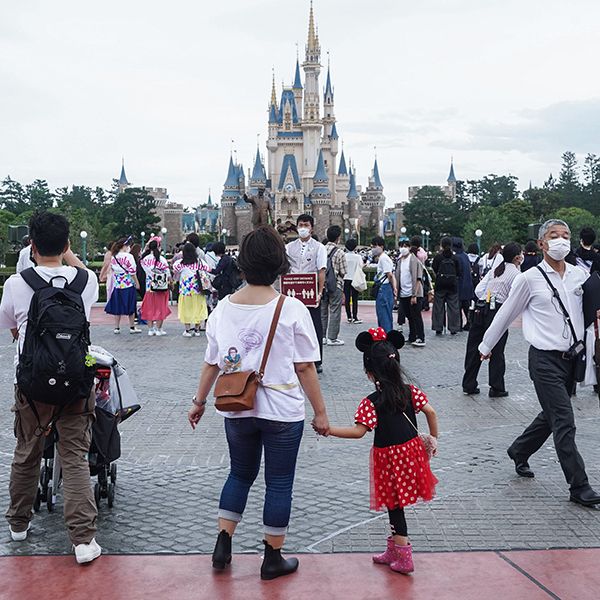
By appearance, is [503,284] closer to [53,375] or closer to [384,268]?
[384,268]

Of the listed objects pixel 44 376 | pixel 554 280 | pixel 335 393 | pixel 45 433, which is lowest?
pixel 335 393

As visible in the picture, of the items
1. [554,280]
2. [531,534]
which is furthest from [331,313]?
[531,534]

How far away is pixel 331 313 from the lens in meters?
13.0

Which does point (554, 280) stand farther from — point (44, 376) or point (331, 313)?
point (331, 313)

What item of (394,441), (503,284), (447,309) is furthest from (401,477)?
(447,309)

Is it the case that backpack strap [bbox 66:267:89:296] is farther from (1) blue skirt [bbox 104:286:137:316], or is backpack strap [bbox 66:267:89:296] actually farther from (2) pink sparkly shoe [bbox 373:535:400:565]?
(1) blue skirt [bbox 104:286:137:316]

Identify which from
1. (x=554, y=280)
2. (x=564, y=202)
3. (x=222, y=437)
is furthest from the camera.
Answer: (x=564, y=202)

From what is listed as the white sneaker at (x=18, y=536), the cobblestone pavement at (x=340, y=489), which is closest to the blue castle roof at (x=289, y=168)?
the cobblestone pavement at (x=340, y=489)

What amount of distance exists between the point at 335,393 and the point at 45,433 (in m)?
5.00

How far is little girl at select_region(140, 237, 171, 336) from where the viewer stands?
13.9 metres

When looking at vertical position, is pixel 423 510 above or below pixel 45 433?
below

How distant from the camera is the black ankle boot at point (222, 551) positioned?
4094 millimetres

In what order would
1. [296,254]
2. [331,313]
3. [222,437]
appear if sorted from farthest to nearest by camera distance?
[331,313], [296,254], [222,437]

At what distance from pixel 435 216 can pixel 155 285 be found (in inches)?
2920
